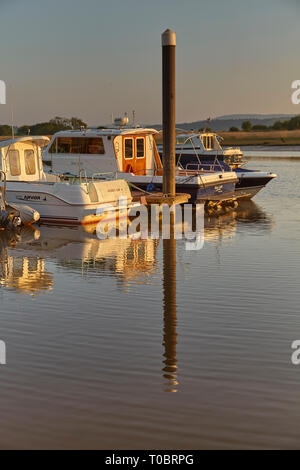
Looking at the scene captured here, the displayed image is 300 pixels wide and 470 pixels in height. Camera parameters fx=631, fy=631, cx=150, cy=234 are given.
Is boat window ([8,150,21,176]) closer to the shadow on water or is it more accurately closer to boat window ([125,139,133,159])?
the shadow on water

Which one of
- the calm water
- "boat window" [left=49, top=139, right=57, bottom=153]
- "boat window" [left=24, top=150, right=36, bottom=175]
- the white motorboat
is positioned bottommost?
the calm water

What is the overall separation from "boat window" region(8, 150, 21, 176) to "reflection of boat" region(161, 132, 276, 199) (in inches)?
290

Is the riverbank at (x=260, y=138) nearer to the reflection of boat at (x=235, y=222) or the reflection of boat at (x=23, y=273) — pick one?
the reflection of boat at (x=235, y=222)

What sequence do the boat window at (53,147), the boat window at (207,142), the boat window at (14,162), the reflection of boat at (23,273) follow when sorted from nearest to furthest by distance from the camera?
1. the reflection of boat at (23,273)
2. the boat window at (14,162)
3. the boat window at (53,147)
4. the boat window at (207,142)

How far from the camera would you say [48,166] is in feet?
79.5

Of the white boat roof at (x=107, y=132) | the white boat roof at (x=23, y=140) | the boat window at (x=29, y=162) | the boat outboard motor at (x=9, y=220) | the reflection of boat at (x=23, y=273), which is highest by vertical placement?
the white boat roof at (x=107, y=132)

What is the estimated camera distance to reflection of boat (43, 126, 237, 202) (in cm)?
2105

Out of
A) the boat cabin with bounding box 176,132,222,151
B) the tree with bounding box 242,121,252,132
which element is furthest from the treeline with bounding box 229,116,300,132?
the boat cabin with bounding box 176,132,222,151

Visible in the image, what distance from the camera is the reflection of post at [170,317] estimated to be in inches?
264

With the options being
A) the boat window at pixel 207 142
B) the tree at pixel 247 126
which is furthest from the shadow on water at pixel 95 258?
the tree at pixel 247 126

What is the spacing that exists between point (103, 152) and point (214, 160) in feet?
21.4

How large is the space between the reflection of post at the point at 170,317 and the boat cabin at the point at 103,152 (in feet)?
25.2
